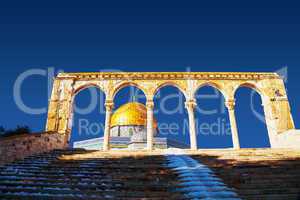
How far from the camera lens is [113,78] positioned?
17.3m

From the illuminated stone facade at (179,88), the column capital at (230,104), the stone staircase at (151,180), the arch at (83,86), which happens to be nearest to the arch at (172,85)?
the illuminated stone facade at (179,88)

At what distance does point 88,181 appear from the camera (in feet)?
20.1

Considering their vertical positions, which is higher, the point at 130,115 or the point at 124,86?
the point at 130,115

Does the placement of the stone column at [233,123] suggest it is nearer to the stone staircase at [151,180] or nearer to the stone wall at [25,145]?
the stone staircase at [151,180]

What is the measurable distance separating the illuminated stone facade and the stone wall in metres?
3.29

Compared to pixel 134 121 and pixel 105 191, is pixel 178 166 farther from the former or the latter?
pixel 134 121

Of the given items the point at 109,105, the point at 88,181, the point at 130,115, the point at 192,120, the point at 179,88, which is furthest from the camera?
the point at 130,115

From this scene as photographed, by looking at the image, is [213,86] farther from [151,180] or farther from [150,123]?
[151,180]

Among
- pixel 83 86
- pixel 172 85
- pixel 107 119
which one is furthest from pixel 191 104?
pixel 83 86

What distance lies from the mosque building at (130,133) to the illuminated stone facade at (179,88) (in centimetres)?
1299

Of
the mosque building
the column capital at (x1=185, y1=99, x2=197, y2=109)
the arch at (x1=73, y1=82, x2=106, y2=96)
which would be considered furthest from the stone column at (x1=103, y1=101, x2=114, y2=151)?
the mosque building

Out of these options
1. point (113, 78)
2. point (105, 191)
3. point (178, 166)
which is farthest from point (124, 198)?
point (113, 78)

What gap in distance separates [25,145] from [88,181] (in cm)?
472

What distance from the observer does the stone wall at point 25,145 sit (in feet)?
26.5
